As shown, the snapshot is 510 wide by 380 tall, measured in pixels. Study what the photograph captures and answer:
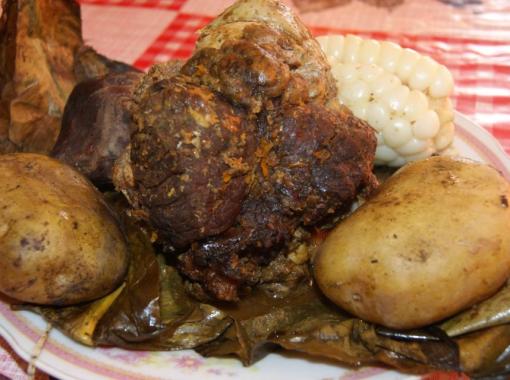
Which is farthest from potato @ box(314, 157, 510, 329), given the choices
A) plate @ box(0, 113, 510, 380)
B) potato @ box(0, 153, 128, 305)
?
potato @ box(0, 153, 128, 305)

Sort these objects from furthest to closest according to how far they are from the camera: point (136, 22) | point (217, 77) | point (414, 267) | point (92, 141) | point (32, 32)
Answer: point (136, 22), point (32, 32), point (92, 141), point (217, 77), point (414, 267)

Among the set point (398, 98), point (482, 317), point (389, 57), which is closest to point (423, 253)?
point (482, 317)

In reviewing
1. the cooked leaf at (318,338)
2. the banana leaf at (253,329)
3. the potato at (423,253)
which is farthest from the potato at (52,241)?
the potato at (423,253)

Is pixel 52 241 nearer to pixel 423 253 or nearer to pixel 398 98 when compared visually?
pixel 423 253

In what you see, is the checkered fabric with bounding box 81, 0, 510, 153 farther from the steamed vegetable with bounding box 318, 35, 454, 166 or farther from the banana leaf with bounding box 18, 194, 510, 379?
the banana leaf with bounding box 18, 194, 510, 379

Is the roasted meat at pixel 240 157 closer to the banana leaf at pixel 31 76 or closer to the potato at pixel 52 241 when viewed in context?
the potato at pixel 52 241

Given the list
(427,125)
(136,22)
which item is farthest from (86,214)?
(136,22)

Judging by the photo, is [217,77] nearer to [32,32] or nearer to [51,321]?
[51,321]
